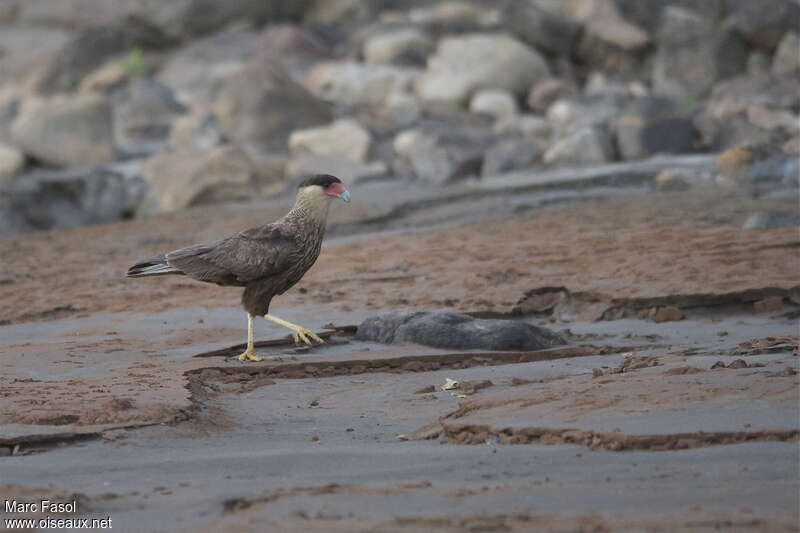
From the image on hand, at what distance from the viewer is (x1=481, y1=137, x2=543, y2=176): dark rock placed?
1794 centimetres

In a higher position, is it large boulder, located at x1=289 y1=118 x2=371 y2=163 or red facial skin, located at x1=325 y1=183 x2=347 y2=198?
large boulder, located at x1=289 y1=118 x2=371 y2=163

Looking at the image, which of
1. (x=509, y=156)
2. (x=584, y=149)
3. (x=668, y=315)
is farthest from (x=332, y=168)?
(x=668, y=315)

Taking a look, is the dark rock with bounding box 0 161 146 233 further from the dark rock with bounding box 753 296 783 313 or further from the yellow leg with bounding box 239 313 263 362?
the dark rock with bounding box 753 296 783 313

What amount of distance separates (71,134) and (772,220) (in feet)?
47.0

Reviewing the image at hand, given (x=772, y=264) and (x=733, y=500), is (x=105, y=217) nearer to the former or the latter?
(x=772, y=264)

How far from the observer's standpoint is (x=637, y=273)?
9.57m

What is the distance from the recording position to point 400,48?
1014 inches

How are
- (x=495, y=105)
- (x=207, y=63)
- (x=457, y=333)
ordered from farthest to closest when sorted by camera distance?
(x=207, y=63)
(x=495, y=105)
(x=457, y=333)

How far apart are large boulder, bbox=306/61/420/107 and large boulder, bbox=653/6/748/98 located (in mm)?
4483

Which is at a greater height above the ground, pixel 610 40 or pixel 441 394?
pixel 610 40

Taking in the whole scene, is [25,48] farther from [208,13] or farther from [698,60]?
[698,60]

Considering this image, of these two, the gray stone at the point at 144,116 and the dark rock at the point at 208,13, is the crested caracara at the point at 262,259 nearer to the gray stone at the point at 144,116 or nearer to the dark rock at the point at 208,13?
the gray stone at the point at 144,116

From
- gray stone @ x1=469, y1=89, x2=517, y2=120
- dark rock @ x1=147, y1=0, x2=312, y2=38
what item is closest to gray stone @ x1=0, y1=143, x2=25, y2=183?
gray stone @ x1=469, y1=89, x2=517, y2=120

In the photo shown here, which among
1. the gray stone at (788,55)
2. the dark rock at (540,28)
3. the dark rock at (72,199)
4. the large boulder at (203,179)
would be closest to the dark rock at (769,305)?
the large boulder at (203,179)
